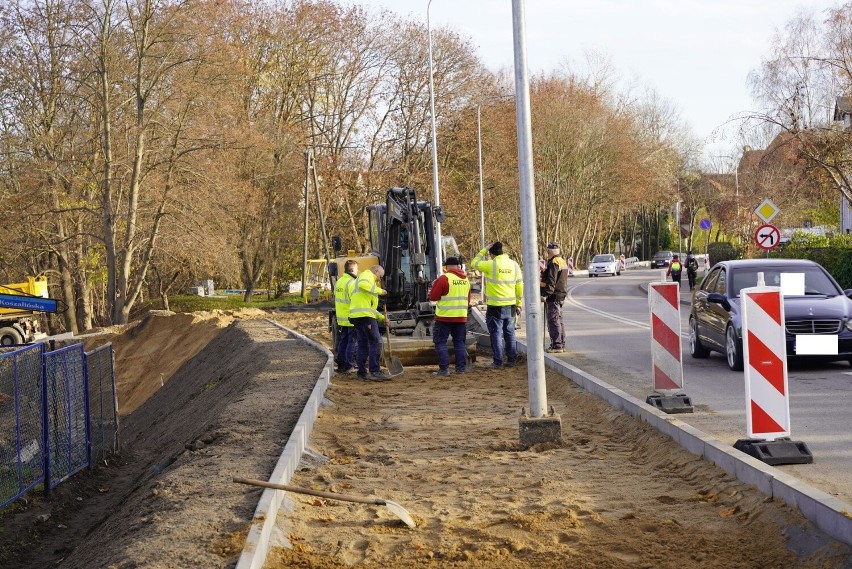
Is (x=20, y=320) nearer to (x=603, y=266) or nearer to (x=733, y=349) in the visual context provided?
(x=733, y=349)

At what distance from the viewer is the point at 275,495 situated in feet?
25.0

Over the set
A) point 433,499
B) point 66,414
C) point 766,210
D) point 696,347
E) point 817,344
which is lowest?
point 433,499

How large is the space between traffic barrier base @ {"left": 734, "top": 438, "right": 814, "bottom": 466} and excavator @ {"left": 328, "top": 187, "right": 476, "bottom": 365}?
1073 centimetres

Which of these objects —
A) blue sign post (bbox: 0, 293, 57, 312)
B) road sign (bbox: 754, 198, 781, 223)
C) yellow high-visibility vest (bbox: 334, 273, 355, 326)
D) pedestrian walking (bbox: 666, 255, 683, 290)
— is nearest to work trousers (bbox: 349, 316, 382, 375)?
yellow high-visibility vest (bbox: 334, 273, 355, 326)

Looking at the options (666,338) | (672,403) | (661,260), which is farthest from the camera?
(661,260)

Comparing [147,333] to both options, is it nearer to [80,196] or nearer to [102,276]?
[80,196]

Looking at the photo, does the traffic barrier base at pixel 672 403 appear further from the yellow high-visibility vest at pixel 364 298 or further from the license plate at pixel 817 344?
the yellow high-visibility vest at pixel 364 298

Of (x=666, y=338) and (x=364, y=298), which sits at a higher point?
(x=364, y=298)

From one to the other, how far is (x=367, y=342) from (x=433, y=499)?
8.66 metres

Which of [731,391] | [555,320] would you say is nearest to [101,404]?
[555,320]

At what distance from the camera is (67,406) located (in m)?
13.2

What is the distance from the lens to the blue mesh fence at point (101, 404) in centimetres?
1483

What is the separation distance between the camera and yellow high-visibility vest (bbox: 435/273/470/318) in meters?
16.3

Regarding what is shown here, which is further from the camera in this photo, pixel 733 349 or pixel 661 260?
pixel 661 260
